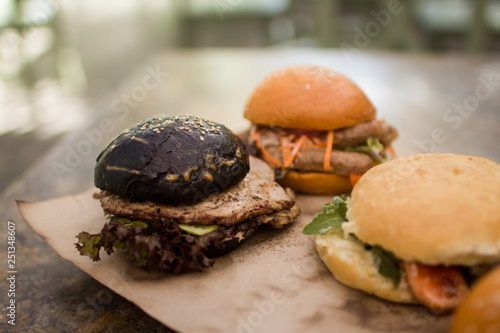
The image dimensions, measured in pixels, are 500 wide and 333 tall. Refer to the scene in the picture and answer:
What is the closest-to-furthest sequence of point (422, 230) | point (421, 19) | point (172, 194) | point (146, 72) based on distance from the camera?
point (422, 230) < point (172, 194) < point (146, 72) < point (421, 19)

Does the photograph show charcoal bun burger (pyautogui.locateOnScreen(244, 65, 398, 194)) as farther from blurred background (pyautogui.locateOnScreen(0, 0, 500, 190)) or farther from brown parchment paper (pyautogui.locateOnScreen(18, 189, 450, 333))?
blurred background (pyautogui.locateOnScreen(0, 0, 500, 190))

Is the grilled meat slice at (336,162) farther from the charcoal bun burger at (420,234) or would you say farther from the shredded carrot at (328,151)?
the charcoal bun burger at (420,234)

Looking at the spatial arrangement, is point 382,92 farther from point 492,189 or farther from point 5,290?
point 5,290

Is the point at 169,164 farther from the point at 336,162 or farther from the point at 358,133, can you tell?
the point at 358,133

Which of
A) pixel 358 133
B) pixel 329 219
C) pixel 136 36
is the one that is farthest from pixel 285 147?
pixel 136 36

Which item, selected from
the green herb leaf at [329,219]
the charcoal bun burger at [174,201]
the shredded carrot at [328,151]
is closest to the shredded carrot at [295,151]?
the shredded carrot at [328,151]

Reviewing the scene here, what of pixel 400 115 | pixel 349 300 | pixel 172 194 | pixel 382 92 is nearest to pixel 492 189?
pixel 349 300
